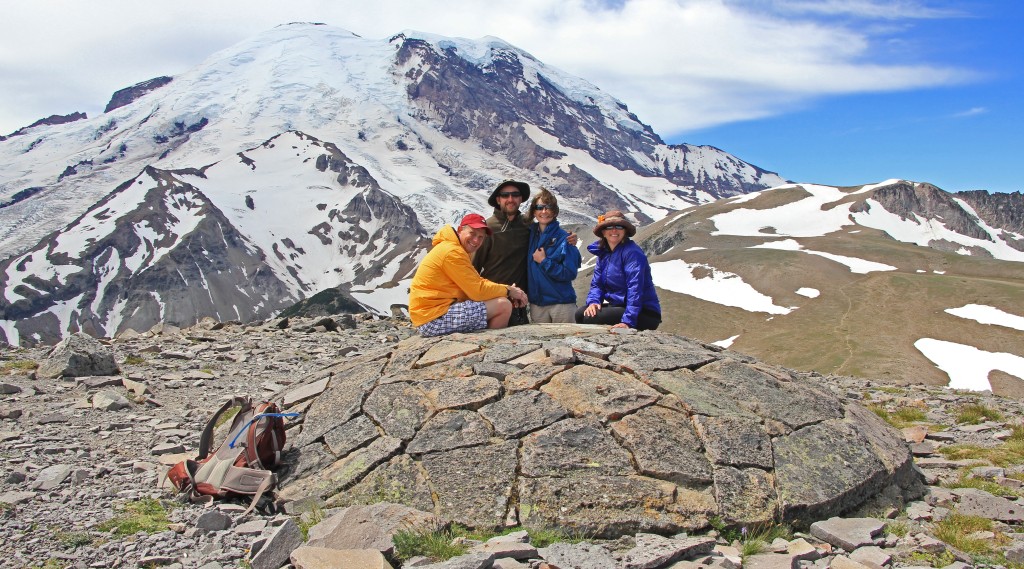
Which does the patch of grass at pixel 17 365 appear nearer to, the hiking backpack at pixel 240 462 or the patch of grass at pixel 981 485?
the hiking backpack at pixel 240 462

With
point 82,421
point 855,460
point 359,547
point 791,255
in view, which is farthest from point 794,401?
point 791,255

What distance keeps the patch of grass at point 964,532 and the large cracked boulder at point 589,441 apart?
0.83 meters

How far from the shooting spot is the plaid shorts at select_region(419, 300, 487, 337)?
39.3 feet

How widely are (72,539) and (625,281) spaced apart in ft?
30.7

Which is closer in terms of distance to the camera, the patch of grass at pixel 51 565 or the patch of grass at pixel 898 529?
the patch of grass at pixel 51 565

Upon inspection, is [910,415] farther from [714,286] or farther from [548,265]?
[714,286]

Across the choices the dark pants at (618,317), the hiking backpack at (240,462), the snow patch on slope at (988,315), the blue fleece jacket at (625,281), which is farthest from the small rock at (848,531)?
the snow patch on slope at (988,315)

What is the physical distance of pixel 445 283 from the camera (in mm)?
11656

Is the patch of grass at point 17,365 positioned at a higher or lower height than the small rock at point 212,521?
lower

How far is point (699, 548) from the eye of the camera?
290 inches

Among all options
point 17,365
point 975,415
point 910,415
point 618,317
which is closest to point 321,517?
point 618,317

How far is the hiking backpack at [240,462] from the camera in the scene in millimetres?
9133

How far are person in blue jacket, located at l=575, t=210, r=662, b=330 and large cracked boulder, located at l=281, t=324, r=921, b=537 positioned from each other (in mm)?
1452

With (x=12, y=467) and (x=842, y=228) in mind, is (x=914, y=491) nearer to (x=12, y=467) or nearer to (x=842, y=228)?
Result: (x=12, y=467)
